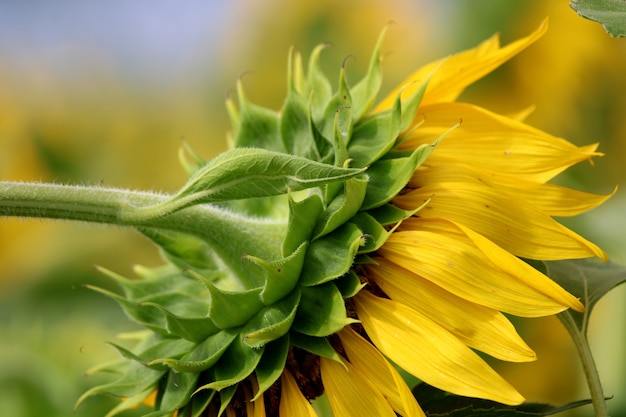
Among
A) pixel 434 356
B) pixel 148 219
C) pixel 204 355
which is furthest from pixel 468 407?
pixel 148 219

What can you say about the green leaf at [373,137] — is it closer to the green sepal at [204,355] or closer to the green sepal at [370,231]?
the green sepal at [370,231]

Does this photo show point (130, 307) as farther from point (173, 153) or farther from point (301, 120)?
point (173, 153)

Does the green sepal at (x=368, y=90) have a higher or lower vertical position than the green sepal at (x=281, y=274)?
A: higher

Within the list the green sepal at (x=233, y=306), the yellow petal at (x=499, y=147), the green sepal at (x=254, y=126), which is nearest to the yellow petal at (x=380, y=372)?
the green sepal at (x=233, y=306)

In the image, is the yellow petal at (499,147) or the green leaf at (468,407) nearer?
the green leaf at (468,407)

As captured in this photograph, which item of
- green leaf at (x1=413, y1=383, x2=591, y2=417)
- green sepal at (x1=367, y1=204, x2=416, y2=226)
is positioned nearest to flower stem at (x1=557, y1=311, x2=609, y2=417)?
green leaf at (x1=413, y1=383, x2=591, y2=417)

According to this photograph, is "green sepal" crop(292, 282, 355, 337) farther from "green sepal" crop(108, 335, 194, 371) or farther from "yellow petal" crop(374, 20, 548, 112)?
"yellow petal" crop(374, 20, 548, 112)
